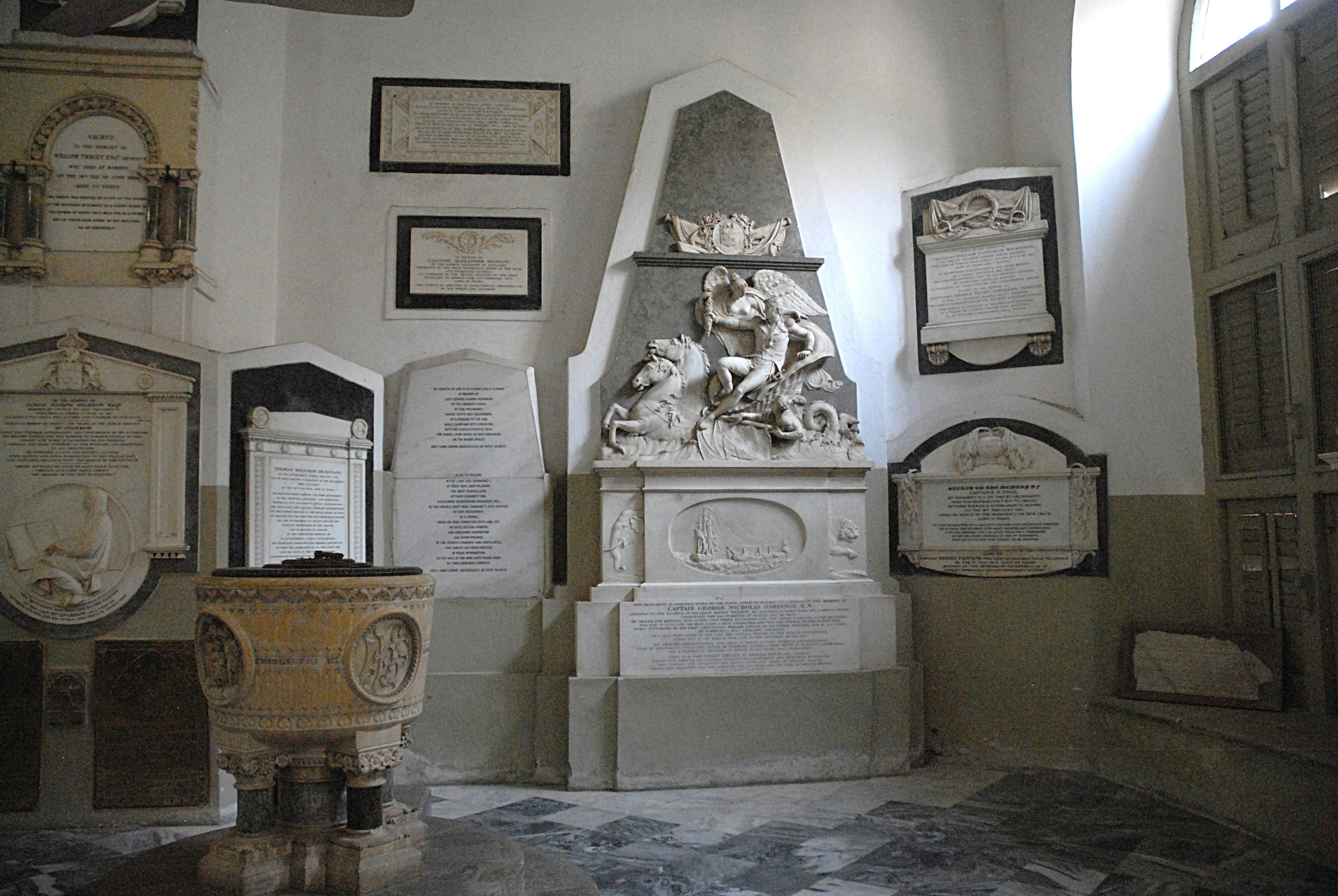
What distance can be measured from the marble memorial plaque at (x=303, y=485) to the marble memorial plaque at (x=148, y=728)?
64cm

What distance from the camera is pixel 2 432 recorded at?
4691 millimetres

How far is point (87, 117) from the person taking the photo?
509cm

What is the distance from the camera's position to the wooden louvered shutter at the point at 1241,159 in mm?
5078

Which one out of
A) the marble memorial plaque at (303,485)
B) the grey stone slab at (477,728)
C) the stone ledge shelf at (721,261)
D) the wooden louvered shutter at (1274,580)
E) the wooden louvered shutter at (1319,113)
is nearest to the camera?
the wooden louvered shutter at (1319,113)

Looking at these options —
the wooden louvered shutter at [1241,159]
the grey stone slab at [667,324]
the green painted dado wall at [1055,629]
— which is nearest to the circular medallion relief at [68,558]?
the grey stone slab at [667,324]

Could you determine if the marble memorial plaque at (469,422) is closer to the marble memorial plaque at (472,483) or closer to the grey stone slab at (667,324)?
the marble memorial plaque at (472,483)

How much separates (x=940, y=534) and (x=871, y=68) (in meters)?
3.18

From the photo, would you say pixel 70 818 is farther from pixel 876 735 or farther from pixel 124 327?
pixel 876 735

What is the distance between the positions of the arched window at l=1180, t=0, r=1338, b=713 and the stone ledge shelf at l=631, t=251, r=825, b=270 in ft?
7.30

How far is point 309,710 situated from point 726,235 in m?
3.93

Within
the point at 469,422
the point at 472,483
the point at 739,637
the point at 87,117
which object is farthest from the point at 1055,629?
the point at 87,117

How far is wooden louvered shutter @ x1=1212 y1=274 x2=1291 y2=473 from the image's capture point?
500 centimetres

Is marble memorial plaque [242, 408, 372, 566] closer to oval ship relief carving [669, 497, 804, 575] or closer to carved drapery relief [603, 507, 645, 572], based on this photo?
carved drapery relief [603, 507, 645, 572]

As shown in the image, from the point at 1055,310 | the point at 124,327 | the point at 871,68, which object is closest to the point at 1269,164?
the point at 1055,310
